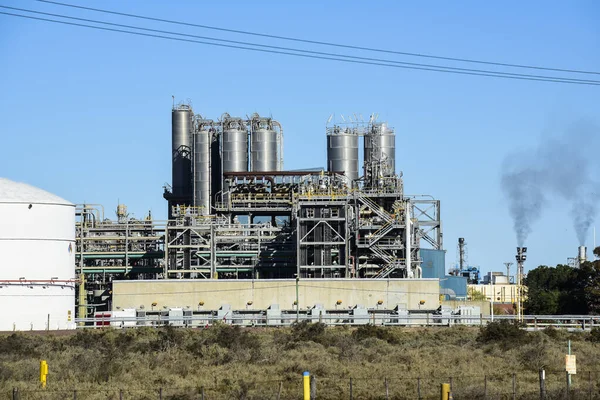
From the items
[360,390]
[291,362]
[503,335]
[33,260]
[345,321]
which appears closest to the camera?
[360,390]

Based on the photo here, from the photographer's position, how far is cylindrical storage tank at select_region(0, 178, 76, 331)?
5744cm

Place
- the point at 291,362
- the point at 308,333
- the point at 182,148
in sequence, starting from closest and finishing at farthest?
the point at 291,362
the point at 308,333
the point at 182,148

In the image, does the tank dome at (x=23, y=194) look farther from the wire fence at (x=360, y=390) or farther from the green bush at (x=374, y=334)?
the wire fence at (x=360, y=390)

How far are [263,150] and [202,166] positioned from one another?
5.23 meters

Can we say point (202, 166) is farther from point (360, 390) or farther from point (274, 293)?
point (360, 390)

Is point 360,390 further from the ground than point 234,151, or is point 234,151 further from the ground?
point 234,151

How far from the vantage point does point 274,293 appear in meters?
71.1

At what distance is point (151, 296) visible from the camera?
7069cm

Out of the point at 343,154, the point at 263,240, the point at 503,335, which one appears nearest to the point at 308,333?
the point at 503,335

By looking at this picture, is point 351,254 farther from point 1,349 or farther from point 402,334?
point 1,349

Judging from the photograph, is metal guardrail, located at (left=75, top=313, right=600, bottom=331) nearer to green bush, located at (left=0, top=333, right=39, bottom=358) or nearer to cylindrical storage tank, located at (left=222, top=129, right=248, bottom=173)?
green bush, located at (left=0, top=333, right=39, bottom=358)

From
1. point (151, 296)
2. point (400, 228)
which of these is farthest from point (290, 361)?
point (400, 228)

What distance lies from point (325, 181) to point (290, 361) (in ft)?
142

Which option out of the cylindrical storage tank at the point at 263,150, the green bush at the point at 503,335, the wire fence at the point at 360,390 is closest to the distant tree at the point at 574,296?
the cylindrical storage tank at the point at 263,150
